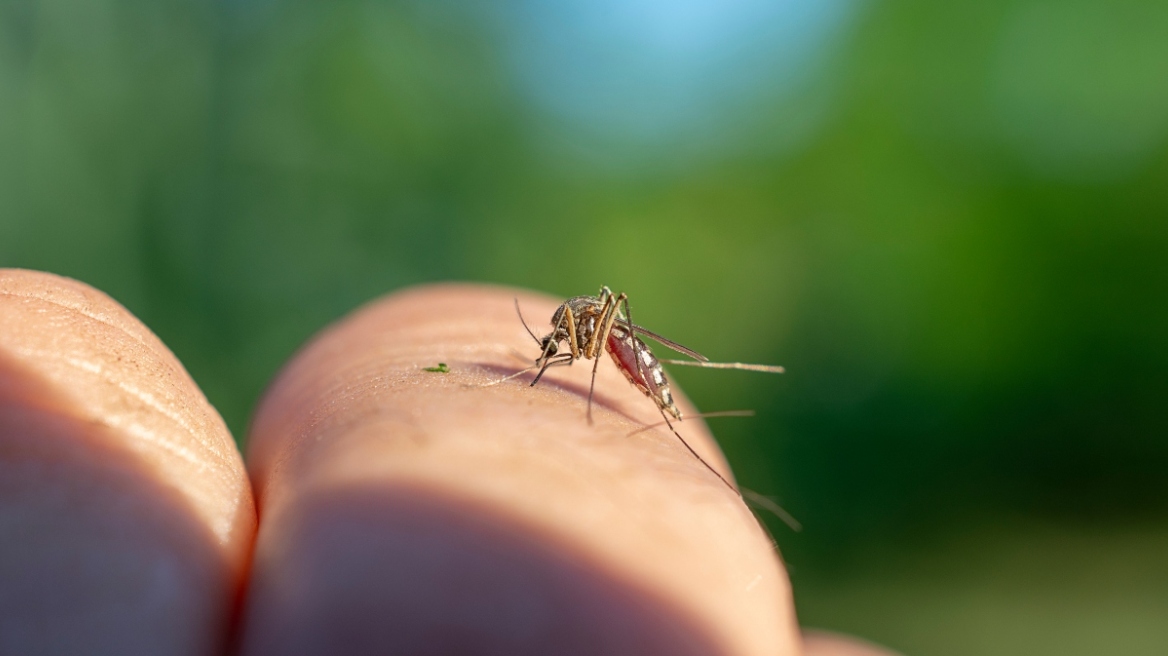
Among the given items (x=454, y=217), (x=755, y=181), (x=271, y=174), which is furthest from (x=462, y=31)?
(x=755, y=181)

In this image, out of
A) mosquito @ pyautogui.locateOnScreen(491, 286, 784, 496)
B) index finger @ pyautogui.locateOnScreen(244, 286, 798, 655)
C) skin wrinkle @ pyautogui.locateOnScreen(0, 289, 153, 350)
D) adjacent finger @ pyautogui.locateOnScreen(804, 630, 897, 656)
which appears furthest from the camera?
mosquito @ pyautogui.locateOnScreen(491, 286, 784, 496)

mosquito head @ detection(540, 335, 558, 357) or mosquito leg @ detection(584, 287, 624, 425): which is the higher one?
mosquito leg @ detection(584, 287, 624, 425)

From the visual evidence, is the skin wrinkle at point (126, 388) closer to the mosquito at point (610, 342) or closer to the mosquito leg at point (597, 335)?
the mosquito at point (610, 342)

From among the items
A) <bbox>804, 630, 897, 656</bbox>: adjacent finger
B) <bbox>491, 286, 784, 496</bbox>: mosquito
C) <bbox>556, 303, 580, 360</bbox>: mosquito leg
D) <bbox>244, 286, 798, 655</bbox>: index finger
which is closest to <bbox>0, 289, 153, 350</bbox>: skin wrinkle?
<bbox>244, 286, 798, 655</bbox>: index finger

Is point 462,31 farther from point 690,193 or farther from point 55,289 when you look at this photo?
point 55,289

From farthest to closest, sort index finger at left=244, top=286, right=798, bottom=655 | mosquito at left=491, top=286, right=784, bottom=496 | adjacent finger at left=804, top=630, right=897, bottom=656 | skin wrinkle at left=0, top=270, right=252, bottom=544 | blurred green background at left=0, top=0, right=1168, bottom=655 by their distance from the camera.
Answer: blurred green background at left=0, top=0, right=1168, bottom=655 < mosquito at left=491, top=286, right=784, bottom=496 < adjacent finger at left=804, top=630, right=897, bottom=656 < skin wrinkle at left=0, top=270, right=252, bottom=544 < index finger at left=244, top=286, right=798, bottom=655

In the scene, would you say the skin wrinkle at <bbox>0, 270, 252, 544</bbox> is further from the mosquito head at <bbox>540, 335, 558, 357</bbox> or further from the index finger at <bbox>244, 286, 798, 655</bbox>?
the mosquito head at <bbox>540, 335, 558, 357</bbox>
